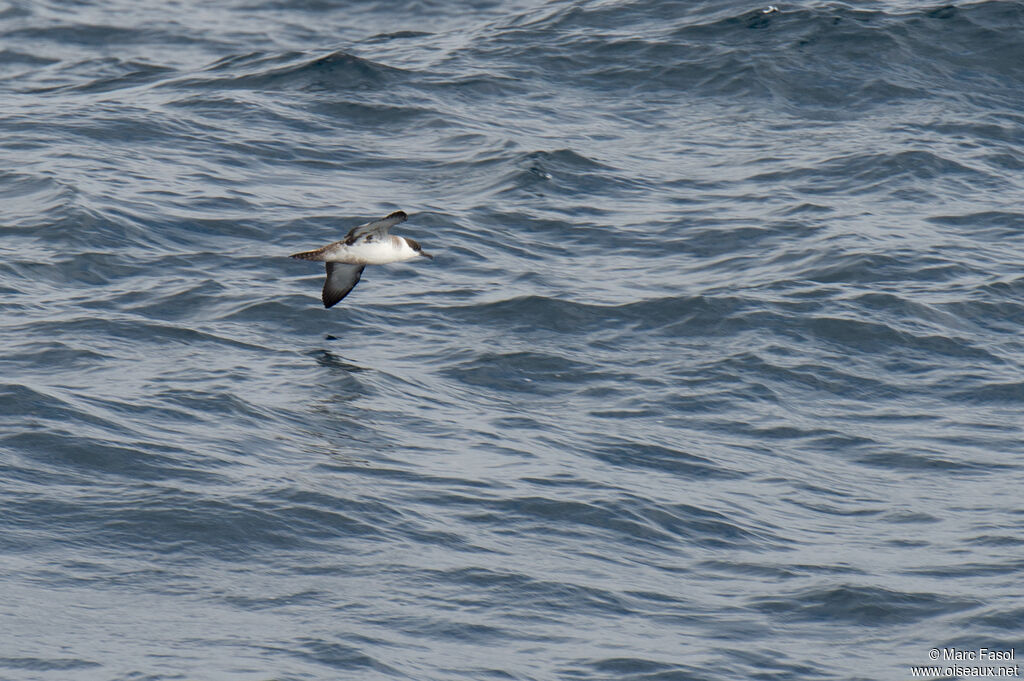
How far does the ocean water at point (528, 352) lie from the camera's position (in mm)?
11688

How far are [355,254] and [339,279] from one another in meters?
0.56

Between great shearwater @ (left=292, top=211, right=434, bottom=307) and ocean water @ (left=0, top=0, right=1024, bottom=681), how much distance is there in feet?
1.78

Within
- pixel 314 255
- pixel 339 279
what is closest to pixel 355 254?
pixel 314 255

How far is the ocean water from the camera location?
38.3 ft

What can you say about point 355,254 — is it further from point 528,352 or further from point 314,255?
point 528,352

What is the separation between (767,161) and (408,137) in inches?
221

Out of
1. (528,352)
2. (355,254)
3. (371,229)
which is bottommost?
(528,352)

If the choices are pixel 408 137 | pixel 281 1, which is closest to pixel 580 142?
pixel 408 137

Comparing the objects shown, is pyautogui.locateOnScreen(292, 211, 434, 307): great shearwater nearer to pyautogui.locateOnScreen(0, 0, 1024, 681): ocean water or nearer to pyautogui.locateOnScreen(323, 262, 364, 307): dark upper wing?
pyautogui.locateOnScreen(323, 262, 364, 307): dark upper wing

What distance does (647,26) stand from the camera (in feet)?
89.9

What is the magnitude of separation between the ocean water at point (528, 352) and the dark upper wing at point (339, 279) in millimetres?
460

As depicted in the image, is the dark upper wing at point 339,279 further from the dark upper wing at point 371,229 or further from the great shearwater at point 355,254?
the dark upper wing at point 371,229

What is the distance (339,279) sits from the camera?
1728 cm

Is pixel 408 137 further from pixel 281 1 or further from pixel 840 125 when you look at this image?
pixel 281 1
